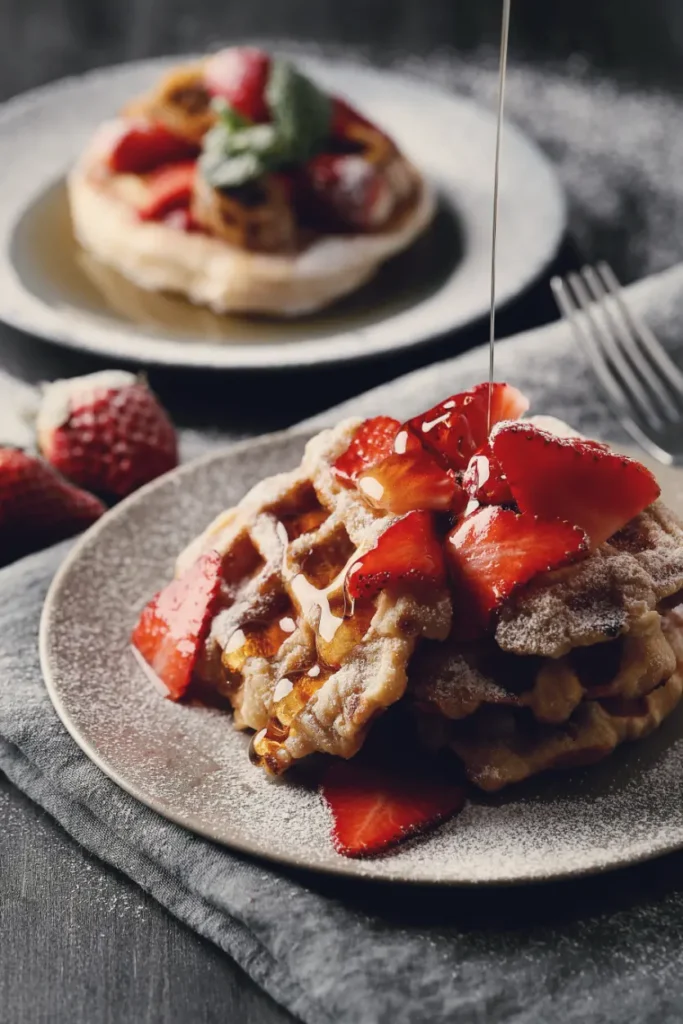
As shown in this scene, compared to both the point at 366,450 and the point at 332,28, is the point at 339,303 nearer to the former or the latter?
the point at 366,450

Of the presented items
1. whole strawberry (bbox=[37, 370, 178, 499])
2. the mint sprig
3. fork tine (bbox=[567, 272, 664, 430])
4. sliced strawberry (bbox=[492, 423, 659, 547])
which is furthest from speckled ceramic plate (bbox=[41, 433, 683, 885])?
the mint sprig

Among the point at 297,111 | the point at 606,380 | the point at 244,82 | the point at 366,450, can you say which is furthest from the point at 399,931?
the point at 244,82

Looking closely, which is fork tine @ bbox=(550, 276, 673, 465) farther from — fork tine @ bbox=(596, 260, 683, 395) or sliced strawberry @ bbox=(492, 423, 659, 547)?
sliced strawberry @ bbox=(492, 423, 659, 547)

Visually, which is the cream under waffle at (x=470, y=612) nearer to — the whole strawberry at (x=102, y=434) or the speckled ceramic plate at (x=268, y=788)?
the speckled ceramic plate at (x=268, y=788)

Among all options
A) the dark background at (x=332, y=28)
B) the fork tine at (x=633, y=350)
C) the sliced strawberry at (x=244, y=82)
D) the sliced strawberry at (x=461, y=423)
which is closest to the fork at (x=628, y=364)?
the fork tine at (x=633, y=350)

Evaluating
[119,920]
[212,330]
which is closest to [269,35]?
[212,330]

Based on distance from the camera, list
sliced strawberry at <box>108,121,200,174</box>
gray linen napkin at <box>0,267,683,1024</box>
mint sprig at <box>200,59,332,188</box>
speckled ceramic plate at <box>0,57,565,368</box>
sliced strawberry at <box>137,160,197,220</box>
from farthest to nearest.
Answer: sliced strawberry at <box>108,121,200,174</box>
sliced strawberry at <box>137,160,197,220</box>
mint sprig at <box>200,59,332,188</box>
speckled ceramic plate at <box>0,57,565,368</box>
gray linen napkin at <box>0,267,683,1024</box>
